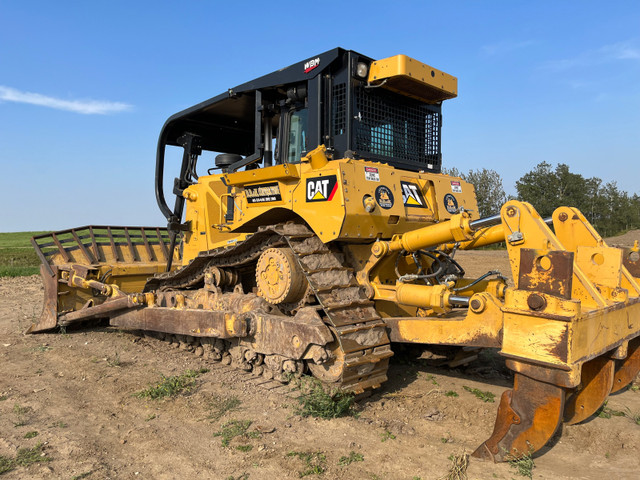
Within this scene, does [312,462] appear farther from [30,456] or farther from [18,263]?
[18,263]

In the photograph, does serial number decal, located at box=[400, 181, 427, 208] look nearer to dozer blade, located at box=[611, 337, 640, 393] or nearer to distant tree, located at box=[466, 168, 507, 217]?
dozer blade, located at box=[611, 337, 640, 393]

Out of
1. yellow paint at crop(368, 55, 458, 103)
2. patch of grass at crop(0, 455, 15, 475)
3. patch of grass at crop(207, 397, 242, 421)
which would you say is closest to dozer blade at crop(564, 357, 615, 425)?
patch of grass at crop(207, 397, 242, 421)

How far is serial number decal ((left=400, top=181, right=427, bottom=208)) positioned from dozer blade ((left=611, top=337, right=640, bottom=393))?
2.35 meters

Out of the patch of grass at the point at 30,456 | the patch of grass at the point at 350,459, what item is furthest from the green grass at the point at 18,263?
the patch of grass at the point at 350,459

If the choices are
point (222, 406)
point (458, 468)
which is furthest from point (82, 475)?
point (458, 468)

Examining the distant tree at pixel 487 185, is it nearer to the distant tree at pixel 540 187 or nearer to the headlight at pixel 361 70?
the distant tree at pixel 540 187

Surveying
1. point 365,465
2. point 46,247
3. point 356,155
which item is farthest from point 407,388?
point 46,247

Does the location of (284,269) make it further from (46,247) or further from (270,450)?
(46,247)

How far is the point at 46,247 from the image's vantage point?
7.90 meters

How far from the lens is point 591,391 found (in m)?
4.20

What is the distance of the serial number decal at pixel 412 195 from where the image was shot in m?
5.04

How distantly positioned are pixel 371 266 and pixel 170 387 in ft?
7.63

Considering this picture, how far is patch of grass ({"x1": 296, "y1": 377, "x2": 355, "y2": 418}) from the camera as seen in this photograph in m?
4.25

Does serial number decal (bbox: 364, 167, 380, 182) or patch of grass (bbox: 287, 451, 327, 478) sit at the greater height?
serial number decal (bbox: 364, 167, 380, 182)
